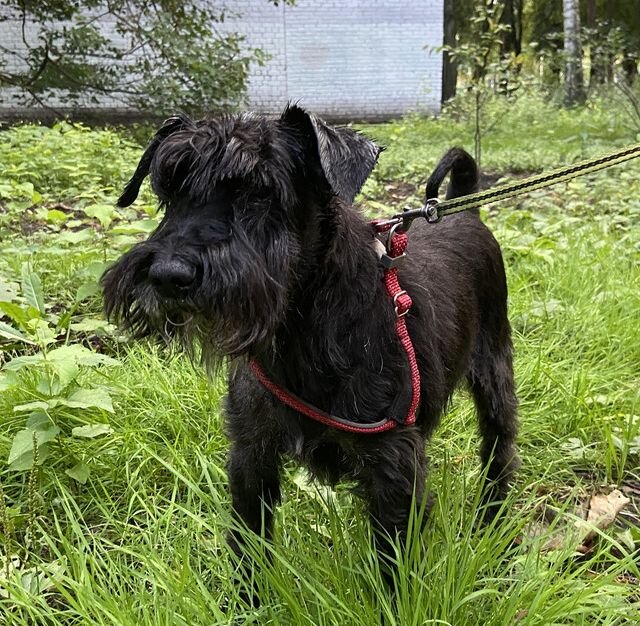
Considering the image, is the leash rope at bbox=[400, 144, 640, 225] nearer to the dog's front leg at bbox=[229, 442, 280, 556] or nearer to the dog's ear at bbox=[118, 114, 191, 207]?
the dog's ear at bbox=[118, 114, 191, 207]

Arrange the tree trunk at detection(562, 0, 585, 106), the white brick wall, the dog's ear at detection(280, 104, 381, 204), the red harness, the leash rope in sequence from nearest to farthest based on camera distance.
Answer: the dog's ear at detection(280, 104, 381, 204) → the red harness → the leash rope → the tree trunk at detection(562, 0, 585, 106) → the white brick wall

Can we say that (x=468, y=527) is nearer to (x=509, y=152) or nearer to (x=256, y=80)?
(x=509, y=152)

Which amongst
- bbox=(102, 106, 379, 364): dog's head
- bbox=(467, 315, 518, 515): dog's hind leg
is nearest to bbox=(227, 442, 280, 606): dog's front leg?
bbox=(102, 106, 379, 364): dog's head

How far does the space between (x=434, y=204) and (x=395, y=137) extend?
11.2 metres

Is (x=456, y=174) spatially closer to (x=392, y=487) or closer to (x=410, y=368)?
(x=410, y=368)

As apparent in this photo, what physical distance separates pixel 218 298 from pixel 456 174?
5.49ft

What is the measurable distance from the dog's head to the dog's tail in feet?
2.98

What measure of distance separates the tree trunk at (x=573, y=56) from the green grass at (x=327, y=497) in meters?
11.1

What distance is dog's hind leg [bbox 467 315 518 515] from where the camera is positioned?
2746mm

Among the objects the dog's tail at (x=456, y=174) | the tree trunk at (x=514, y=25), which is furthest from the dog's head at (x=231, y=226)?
the tree trunk at (x=514, y=25)

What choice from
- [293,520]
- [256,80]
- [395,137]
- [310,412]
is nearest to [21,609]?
[293,520]

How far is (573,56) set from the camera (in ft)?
46.6

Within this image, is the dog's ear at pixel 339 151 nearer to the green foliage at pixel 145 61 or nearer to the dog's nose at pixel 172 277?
the dog's nose at pixel 172 277

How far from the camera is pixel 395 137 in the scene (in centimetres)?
1297
